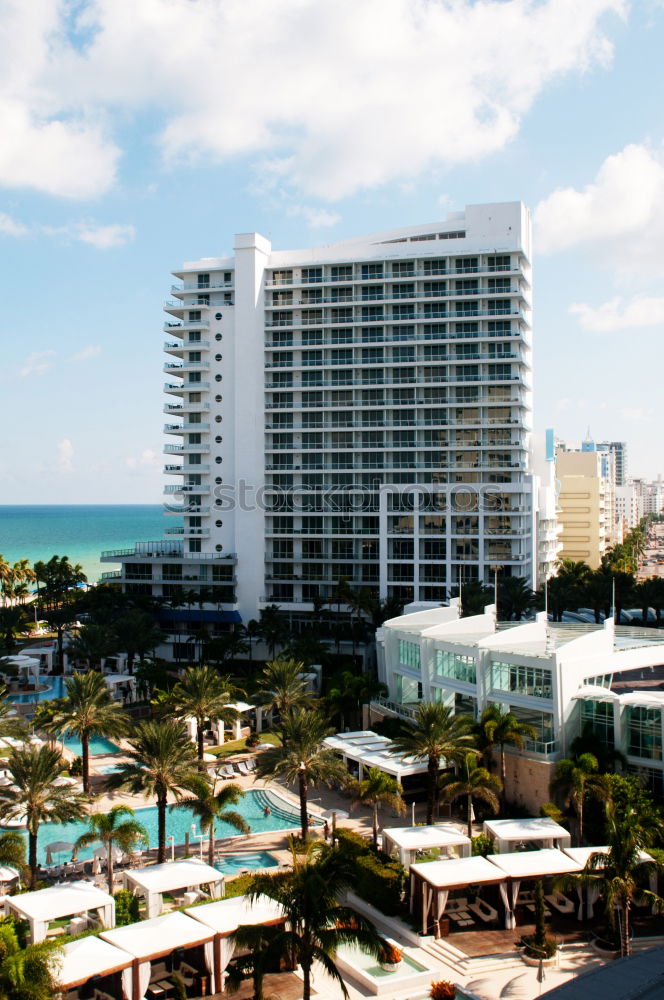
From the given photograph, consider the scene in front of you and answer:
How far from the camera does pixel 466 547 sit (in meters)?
79.0

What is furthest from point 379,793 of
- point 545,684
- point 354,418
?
point 354,418

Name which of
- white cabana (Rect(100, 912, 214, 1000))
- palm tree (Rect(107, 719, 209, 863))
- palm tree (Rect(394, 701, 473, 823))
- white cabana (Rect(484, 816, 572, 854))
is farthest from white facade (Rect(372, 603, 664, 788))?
white cabana (Rect(100, 912, 214, 1000))

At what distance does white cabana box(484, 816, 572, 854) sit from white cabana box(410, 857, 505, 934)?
2408mm

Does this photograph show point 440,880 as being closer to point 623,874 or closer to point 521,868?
point 521,868

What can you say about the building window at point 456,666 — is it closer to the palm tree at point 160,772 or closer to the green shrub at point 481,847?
the green shrub at point 481,847

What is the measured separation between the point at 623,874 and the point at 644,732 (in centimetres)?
1206

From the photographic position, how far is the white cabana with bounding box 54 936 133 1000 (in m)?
22.9

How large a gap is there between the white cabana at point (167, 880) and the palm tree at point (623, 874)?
1181cm

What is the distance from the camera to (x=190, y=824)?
40.1 m

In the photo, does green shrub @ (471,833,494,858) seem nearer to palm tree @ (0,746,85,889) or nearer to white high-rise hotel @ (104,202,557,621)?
palm tree @ (0,746,85,889)

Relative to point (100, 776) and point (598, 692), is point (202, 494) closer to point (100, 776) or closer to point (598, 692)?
point (100, 776)

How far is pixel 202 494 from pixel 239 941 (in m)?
64.9

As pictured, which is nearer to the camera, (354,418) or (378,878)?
(378,878)

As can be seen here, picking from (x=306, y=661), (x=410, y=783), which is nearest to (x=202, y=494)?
(x=306, y=661)
